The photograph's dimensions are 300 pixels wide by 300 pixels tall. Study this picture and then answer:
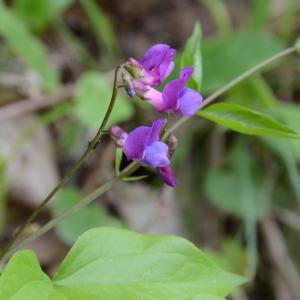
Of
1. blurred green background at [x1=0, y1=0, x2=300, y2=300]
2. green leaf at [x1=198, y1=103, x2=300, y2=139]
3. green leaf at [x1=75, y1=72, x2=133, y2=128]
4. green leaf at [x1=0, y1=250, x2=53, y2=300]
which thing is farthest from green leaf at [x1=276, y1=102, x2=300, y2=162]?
green leaf at [x1=0, y1=250, x2=53, y2=300]

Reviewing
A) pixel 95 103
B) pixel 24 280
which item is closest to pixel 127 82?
pixel 24 280

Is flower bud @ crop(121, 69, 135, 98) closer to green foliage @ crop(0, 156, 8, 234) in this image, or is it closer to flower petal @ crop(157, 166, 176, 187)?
flower petal @ crop(157, 166, 176, 187)

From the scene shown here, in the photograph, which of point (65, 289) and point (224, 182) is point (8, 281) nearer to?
point (65, 289)

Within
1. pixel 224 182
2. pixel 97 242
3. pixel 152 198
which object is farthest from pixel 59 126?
pixel 97 242

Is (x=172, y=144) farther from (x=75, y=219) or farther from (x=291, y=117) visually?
(x=291, y=117)

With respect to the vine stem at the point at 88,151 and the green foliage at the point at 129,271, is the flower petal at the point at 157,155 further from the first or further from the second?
the green foliage at the point at 129,271
